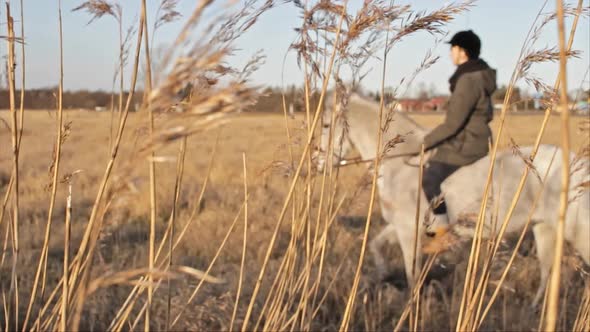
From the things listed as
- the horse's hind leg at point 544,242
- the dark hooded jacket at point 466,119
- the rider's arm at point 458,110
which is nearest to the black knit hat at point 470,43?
the dark hooded jacket at point 466,119

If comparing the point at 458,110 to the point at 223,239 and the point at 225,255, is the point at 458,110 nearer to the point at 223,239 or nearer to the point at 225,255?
the point at 223,239

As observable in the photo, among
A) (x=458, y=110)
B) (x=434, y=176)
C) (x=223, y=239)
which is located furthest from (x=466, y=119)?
(x=223, y=239)

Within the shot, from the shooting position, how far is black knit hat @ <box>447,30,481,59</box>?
4094 millimetres

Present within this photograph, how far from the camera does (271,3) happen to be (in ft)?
3.60

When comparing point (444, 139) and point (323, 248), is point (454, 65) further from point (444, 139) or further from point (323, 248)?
point (323, 248)

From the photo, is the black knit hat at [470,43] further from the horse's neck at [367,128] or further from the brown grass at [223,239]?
the brown grass at [223,239]

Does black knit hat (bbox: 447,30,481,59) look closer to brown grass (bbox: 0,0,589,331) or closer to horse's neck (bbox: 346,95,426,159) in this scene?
horse's neck (bbox: 346,95,426,159)

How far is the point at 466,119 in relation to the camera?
13.3 ft

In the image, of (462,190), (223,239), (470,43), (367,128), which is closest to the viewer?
(223,239)

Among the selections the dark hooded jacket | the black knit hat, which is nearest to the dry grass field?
the dark hooded jacket

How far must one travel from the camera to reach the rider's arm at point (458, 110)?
12.9 ft

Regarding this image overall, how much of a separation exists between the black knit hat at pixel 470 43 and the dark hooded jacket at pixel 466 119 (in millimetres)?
110

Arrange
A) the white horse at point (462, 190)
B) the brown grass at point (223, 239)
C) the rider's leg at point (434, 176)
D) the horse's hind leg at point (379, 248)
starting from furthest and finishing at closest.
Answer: the horse's hind leg at point (379, 248)
the rider's leg at point (434, 176)
the white horse at point (462, 190)
the brown grass at point (223, 239)

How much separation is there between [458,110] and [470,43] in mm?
483
